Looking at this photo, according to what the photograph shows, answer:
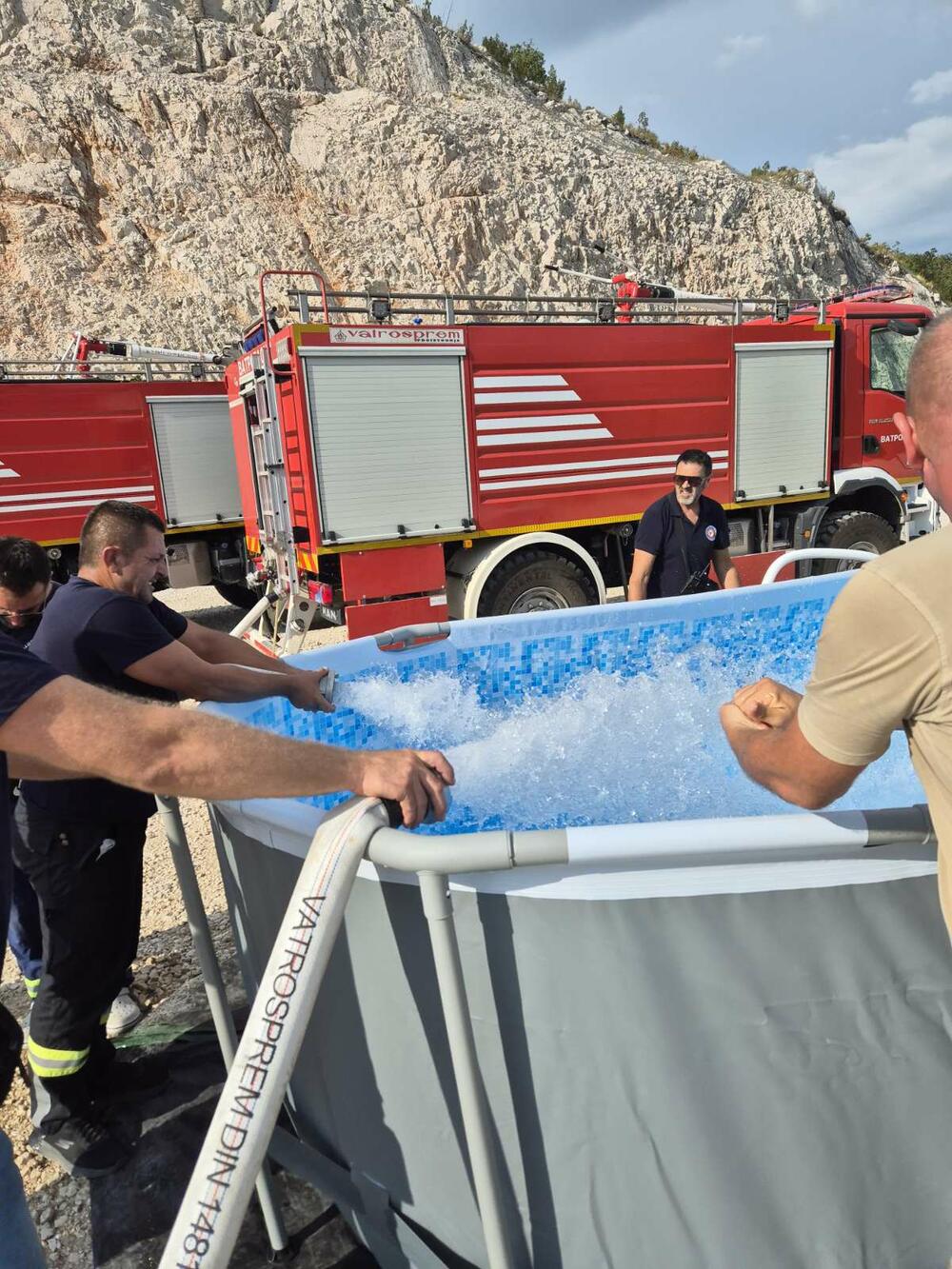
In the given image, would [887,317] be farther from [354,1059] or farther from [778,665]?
[354,1059]

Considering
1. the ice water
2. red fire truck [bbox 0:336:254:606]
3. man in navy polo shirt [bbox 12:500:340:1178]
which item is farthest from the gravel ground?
red fire truck [bbox 0:336:254:606]

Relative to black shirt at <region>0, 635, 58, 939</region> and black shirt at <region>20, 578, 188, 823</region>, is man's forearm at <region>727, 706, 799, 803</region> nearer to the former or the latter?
black shirt at <region>0, 635, 58, 939</region>

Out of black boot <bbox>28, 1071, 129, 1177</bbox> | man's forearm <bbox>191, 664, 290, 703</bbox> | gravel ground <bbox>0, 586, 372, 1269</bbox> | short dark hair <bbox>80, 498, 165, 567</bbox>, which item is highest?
short dark hair <bbox>80, 498, 165, 567</bbox>

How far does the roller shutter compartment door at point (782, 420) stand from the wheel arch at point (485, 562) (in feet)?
6.22

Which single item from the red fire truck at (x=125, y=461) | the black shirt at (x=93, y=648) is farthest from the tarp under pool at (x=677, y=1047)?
the red fire truck at (x=125, y=461)

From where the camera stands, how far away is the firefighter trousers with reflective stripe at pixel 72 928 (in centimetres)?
213

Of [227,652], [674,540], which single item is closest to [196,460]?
[674,540]

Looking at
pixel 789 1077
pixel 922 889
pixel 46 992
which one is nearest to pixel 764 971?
pixel 789 1077

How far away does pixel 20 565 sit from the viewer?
2598mm

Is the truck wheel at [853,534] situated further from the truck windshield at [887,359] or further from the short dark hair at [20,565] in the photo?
the short dark hair at [20,565]

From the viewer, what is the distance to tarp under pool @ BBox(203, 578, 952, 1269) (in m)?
1.30

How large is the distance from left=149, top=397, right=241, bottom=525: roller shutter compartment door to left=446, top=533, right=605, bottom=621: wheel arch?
3340 millimetres

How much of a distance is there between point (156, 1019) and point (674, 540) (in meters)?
3.36

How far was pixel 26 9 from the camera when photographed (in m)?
18.0
